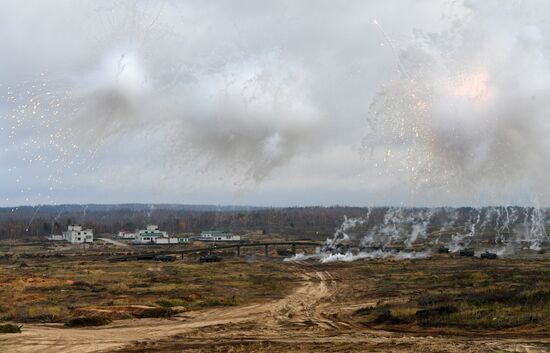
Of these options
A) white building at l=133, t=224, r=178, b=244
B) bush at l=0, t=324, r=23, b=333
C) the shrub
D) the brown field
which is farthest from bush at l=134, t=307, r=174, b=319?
white building at l=133, t=224, r=178, b=244

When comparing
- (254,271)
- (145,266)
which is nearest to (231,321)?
(254,271)

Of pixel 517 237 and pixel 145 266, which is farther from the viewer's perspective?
pixel 517 237

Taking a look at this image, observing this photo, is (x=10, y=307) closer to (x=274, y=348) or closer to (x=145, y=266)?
(x=274, y=348)

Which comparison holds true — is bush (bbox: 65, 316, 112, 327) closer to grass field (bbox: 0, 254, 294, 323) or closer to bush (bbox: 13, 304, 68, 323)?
grass field (bbox: 0, 254, 294, 323)

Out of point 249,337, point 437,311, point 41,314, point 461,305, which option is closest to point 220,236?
point 41,314

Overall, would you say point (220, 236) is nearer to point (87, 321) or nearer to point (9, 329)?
point (87, 321)

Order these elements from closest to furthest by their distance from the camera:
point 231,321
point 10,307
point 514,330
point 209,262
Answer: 1. point 514,330
2. point 231,321
3. point 10,307
4. point 209,262

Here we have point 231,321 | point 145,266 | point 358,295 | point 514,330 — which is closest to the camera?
point 514,330

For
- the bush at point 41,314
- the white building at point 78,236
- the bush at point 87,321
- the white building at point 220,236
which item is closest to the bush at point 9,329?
the bush at point 87,321
